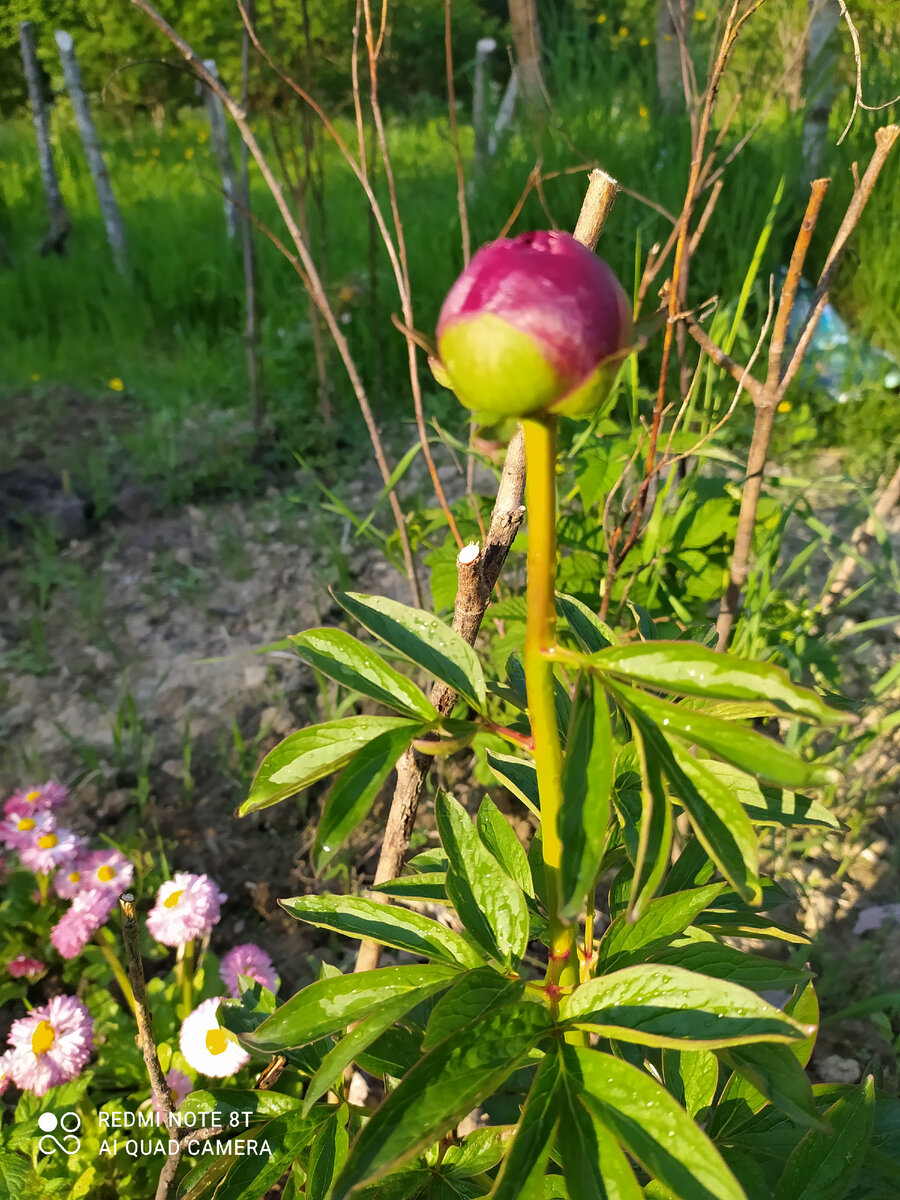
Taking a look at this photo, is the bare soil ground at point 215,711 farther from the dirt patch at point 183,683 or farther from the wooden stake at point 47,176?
the wooden stake at point 47,176

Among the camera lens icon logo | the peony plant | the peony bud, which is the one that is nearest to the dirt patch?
the camera lens icon logo

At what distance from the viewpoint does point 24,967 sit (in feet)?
4.20

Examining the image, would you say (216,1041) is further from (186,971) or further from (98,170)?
(98,170)

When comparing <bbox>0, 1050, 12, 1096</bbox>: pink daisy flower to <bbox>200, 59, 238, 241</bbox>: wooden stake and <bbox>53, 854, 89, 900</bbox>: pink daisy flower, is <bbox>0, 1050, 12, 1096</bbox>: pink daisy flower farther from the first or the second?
<bbox>200, 59, 238, 241</bbox>: wooden stake

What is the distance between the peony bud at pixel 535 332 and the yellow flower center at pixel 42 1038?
0.99m

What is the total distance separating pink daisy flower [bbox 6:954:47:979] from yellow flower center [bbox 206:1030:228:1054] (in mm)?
480

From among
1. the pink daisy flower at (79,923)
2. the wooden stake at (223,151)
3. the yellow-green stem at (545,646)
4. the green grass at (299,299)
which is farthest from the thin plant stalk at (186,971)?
the wooden stake at (223,151)

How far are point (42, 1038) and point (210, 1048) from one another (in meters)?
0.22

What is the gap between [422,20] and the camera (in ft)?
41.0

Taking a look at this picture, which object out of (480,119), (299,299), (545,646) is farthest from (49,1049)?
(480,119)

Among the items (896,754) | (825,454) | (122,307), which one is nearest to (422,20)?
(122,307)

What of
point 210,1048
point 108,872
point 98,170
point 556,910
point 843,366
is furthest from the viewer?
point 98,170

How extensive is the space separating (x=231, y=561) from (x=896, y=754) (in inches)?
68.1

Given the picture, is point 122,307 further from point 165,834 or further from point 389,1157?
point 389,1157
